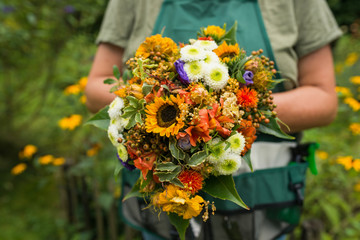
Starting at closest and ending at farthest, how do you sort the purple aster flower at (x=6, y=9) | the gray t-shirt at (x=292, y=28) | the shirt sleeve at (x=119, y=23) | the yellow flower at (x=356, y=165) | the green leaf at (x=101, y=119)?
the green leaf at (x=101, y=119), the gray t-shirt at (x=292, y=28), the shirt sleeve at (x=119, y=23), the yellow flower at (x=356, y=165), the purple aster flower at (x=6, y=9)

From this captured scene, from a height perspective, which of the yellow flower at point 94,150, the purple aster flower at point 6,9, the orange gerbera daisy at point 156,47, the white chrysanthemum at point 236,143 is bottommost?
the yellow flower at point 94,150

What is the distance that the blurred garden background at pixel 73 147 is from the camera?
1.90m

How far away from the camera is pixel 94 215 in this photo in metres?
2.23

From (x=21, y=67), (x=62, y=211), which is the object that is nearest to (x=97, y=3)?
(x=21, y=67)

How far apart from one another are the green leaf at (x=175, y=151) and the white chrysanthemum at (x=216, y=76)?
6.6 inches

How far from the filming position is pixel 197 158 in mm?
683

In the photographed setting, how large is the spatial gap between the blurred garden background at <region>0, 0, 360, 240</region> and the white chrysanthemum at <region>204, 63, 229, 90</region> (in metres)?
0.58

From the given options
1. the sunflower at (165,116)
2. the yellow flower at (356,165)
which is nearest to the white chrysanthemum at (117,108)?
the sunflower at (165,116)

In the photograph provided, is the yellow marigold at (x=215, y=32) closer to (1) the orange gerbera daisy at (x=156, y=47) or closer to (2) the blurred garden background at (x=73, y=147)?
(1) the orange gerbera daisy at (x=156, y=47)

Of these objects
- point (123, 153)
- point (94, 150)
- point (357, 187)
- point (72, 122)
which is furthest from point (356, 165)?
point (72, 122)

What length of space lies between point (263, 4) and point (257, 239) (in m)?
0.84

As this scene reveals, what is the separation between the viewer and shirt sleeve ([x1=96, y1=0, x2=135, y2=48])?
3.79 ft

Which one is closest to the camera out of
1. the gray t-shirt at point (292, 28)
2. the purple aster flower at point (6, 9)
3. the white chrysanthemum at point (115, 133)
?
the white chrysanthemum at point (115, 133)

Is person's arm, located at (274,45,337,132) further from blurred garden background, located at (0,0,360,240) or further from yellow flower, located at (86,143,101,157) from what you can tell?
yellow flower, located at (86,143,101,157)
